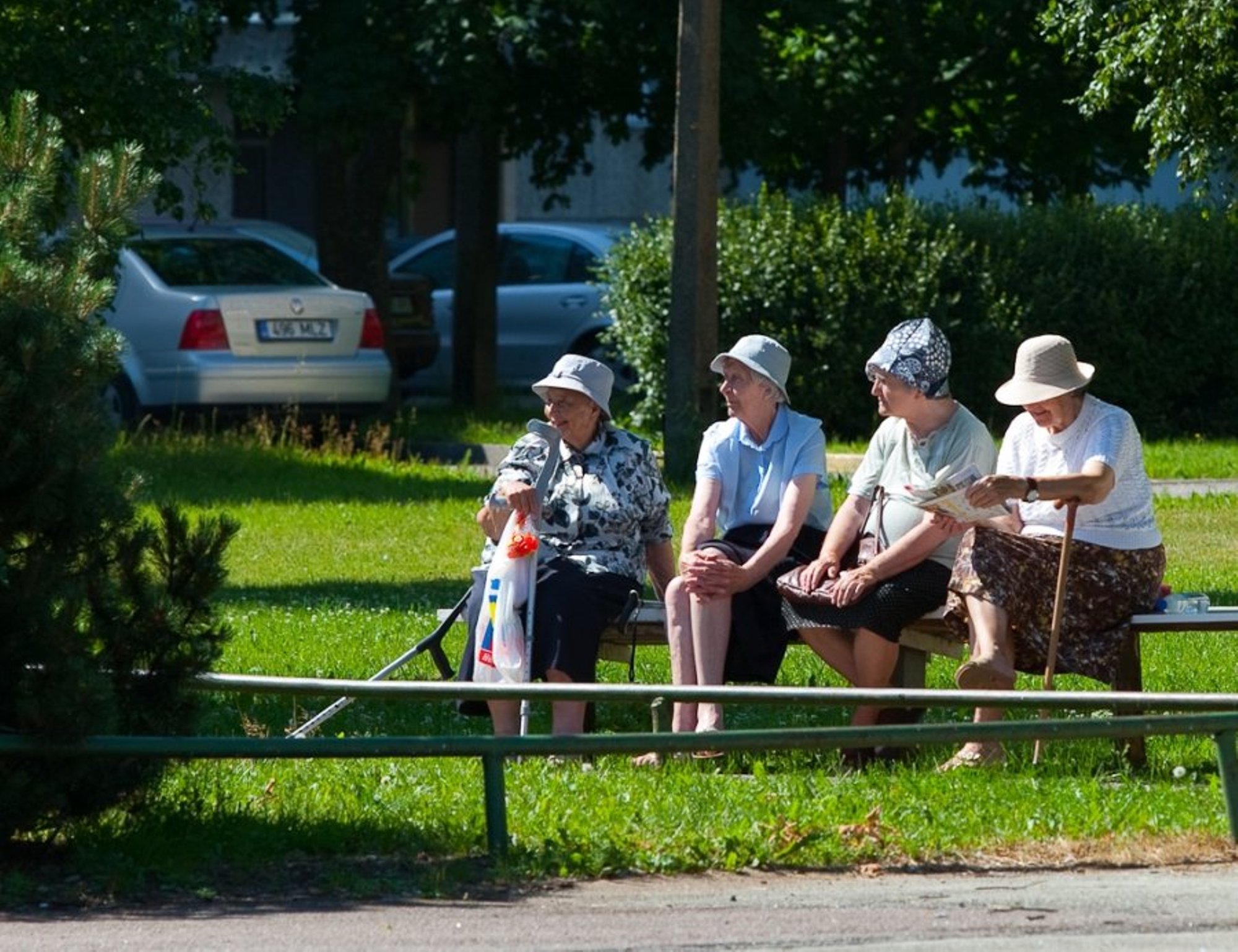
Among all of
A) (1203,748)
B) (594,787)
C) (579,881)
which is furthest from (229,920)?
(1203,748)

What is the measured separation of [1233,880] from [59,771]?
2.97 metres

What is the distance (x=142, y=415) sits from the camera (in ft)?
60.8

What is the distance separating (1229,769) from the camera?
6.71 m

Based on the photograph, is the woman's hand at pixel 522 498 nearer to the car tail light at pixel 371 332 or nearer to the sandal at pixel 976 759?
the sandal at pixel 976 759

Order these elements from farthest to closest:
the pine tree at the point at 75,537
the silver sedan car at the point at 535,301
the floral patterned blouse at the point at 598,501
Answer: the silver sedan car at the point at 535,301 < the floral patterned blouse at the point at 598,501 < the pine tree at the point at 75,537

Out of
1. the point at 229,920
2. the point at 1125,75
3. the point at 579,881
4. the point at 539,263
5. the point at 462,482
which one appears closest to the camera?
the point at 229,920

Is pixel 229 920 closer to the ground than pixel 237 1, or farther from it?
closer to the ground

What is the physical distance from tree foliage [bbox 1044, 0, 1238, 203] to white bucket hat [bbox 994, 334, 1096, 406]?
3.92 meters

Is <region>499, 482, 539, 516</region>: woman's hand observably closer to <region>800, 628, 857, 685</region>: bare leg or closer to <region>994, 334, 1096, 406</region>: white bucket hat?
<region>800, 628, 857, 685</region>: bare leg

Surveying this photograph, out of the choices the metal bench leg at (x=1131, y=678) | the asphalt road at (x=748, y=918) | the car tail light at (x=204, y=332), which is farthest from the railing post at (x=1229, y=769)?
the car tail light at (x=204, y=332)

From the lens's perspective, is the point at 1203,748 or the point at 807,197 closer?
the point at 1203,748

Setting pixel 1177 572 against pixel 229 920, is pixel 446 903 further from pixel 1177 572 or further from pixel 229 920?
pixel 1177 572

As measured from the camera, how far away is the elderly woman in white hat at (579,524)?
8.35 meters

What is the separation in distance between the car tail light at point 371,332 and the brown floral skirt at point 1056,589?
11.5 meters
